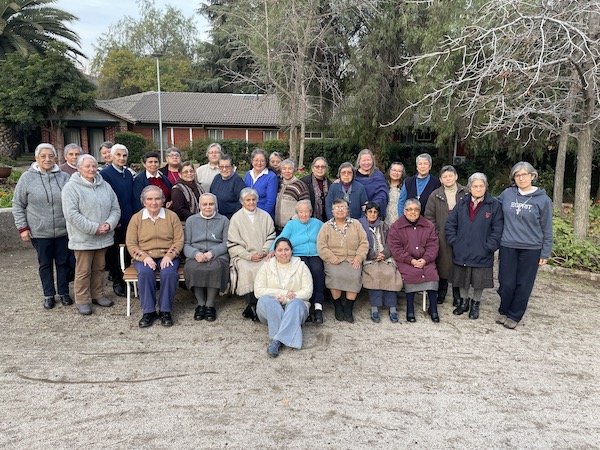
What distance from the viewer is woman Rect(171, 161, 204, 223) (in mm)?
5191

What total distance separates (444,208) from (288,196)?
5.71 ft

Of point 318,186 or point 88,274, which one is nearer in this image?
point 88,274

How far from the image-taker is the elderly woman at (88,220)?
4.48 meters

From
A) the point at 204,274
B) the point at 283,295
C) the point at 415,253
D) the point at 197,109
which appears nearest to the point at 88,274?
the point at 204,274

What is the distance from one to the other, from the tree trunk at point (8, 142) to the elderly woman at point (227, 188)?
2192 cm

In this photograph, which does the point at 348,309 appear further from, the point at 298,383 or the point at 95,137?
the point at 95,137

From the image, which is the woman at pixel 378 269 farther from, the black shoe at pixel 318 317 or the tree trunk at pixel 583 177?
the tree trunk at pixel 583 177

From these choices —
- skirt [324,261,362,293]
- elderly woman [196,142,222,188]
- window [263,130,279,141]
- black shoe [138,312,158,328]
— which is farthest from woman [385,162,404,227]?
window [263,130,279,141]

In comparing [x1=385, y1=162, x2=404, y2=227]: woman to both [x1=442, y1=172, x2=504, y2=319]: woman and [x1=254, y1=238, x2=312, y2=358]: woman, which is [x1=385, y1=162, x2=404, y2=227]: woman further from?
[x1=254, y1=238, x2=312, y2=358]: woman

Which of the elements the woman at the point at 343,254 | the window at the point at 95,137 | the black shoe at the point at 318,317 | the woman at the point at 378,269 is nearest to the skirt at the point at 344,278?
the woman at the point at 343,254

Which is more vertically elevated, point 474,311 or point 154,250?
point 154,250

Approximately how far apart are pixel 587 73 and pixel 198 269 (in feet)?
19.3

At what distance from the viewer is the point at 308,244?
4.79 m

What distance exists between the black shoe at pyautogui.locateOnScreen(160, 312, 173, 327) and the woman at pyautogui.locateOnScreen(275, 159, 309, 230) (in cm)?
162
